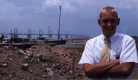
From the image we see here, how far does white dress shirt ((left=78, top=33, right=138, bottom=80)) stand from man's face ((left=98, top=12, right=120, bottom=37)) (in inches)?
2.3

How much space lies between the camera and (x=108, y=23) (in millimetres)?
1481

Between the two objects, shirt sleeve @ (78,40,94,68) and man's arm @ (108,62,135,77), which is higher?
shirt sleeve @ (78,40,94,68)

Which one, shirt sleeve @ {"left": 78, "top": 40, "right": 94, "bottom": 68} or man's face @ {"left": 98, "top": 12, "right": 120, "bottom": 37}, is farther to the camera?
shirt sleeve @ {"left": 78, "top": 40, "right": 94, "bottom": 68}

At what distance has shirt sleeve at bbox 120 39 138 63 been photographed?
4.86 ft

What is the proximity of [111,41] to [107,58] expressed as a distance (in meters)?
0.16

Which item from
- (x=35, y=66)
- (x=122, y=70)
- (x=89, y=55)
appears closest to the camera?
(x=122, y=70)

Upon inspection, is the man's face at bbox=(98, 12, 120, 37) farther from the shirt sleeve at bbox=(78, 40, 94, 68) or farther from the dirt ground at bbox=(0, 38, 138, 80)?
the dirt ground at bbox=(0, 38, 138, 80)

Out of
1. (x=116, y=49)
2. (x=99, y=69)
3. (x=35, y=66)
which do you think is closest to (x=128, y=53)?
(x=116, y=49)

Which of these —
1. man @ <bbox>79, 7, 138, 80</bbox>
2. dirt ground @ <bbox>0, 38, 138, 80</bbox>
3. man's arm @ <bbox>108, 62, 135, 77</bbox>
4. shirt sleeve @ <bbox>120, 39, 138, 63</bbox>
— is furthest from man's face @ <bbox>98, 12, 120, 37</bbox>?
dirt ground @ <bbox>0, 38, 138, 80</bbox>

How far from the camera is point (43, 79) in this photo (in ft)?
29.2

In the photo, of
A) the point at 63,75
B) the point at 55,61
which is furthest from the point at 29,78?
the point at 55,61

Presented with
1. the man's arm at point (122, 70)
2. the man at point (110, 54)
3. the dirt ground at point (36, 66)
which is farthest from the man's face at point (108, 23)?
the dirt ground at point (36, 66)

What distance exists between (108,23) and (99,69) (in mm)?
400

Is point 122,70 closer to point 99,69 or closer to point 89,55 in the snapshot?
point 99,69
